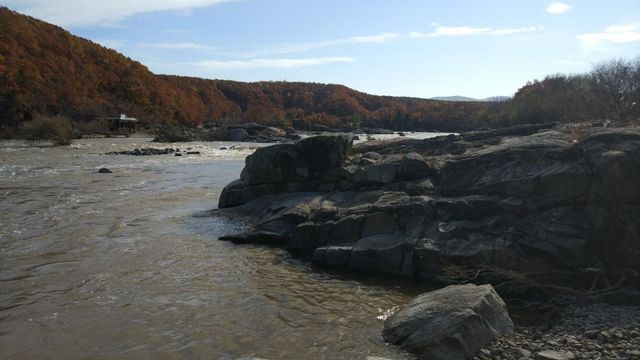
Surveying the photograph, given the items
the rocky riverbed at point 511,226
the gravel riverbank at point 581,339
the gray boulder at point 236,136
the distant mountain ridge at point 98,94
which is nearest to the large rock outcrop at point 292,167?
the rocky riverbed at point 511,226

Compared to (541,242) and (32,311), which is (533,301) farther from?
(32,311)

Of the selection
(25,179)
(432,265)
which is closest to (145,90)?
(25,179)

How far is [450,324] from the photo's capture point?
7.52 m

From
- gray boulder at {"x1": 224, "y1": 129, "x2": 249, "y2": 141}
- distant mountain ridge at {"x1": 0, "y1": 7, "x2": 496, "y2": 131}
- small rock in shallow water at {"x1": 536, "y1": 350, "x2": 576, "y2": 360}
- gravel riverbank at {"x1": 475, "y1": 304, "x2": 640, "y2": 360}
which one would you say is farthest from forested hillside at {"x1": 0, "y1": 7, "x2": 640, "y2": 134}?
small rock in shallow water at {"x1": 536, "y1": 350, "x2": 576, "y2": 360}

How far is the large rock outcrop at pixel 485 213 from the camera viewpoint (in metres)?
10.1

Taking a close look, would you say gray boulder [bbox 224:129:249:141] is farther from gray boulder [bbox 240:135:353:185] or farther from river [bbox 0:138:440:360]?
gray boulder [bbox 240:135:353:185]

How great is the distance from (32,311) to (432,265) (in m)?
8.36

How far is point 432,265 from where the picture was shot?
11227mm

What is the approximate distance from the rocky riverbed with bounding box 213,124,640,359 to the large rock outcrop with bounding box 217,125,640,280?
3 cm

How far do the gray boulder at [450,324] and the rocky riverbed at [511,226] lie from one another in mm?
283

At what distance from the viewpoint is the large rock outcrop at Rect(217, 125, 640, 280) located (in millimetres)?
10125

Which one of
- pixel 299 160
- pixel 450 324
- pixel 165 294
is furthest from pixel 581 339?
pixel 299 160

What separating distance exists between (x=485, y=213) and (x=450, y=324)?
5009mm

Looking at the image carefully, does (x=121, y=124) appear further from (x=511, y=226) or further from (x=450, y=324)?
(x=450, y=324)
